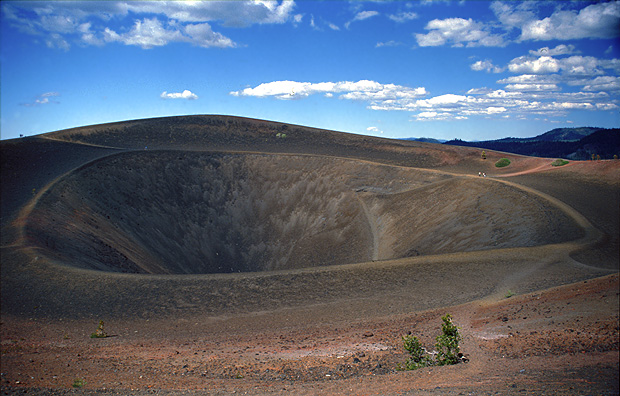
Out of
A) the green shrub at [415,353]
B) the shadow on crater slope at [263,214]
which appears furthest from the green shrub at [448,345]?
the shadow on crater slope at [263,214]

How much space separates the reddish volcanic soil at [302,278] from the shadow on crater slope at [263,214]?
18cm

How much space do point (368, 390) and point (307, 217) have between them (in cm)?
3039

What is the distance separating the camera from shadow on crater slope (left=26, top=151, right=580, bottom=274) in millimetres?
23672

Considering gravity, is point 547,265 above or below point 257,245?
above

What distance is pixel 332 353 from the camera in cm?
1183

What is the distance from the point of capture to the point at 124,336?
46.7 feet

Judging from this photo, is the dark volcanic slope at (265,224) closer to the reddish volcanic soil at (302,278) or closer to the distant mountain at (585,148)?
the reddish volcanic soil at (302,278)

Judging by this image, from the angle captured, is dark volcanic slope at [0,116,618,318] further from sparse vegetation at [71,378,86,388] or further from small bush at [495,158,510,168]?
sparse vegetation at [71,378,86,388]

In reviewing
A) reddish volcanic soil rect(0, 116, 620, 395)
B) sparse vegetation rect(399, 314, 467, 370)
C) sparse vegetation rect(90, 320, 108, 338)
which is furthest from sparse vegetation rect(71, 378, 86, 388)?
sparse vegetation rect(399, 314, 467, 370)

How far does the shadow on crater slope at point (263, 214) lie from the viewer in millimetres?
23672

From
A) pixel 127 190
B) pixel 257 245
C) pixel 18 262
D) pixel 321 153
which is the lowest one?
pixel 257 245

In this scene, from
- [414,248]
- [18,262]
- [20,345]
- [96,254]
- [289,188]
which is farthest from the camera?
[289,188]

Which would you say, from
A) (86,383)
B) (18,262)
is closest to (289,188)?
(18,262)

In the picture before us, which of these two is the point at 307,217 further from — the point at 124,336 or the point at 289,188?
the point at 124,336
